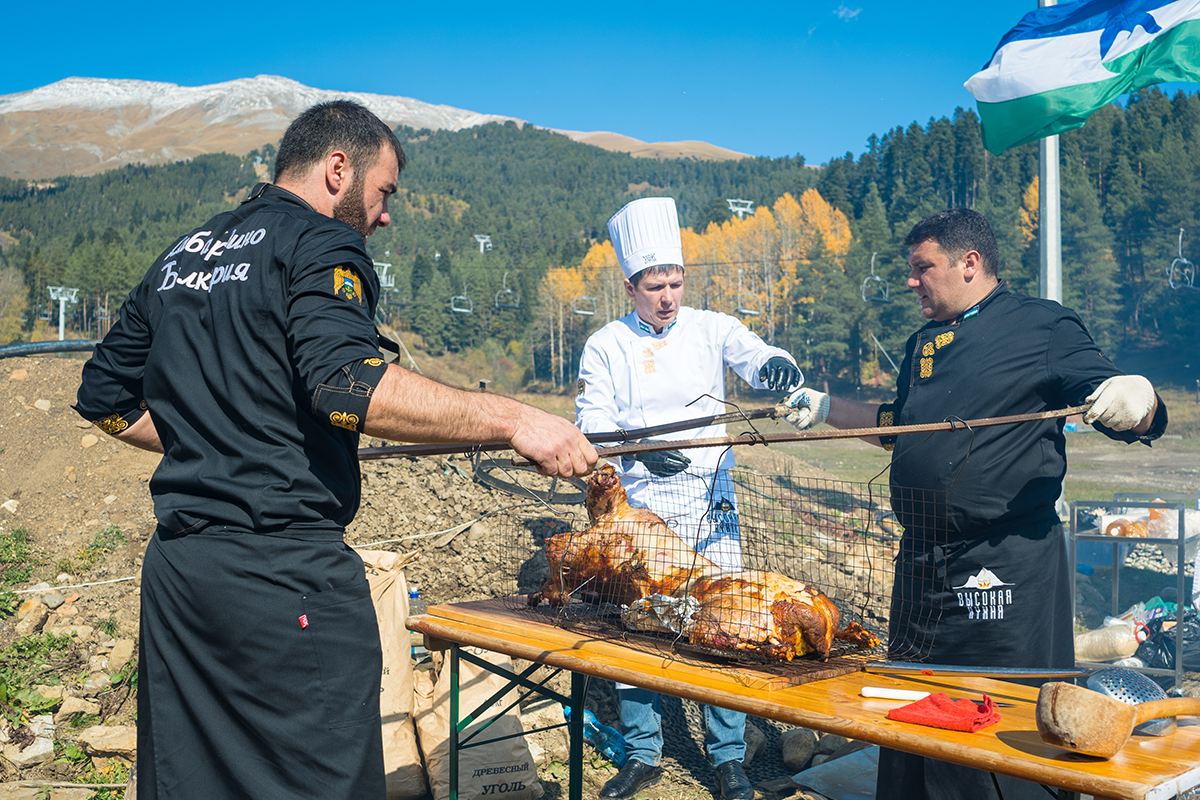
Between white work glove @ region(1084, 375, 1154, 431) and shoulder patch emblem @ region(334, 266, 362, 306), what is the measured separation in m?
2.25

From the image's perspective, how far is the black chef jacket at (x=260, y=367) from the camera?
1.94 metres

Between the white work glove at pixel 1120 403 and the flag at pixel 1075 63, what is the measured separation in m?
6.39

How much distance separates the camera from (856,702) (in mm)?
2168

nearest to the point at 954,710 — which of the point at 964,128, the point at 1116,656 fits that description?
the point at 1116,656

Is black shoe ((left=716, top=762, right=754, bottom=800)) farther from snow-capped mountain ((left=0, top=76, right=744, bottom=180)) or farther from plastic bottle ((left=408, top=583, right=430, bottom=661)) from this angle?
snow-capped mountain ((left=0, top=76, right=744, bottom=180))

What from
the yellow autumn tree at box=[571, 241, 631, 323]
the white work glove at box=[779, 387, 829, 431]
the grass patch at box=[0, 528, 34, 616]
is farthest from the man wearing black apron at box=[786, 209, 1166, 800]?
the yellow autumn tree at box=[571, 241, 631, 323]

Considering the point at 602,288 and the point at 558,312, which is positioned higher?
the point at 602,288

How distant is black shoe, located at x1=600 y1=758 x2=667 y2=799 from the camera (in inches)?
170

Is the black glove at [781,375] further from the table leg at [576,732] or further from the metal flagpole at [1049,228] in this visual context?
the metal flagpole at [1049,228]

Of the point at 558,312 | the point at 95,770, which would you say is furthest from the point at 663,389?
the point at 558,312

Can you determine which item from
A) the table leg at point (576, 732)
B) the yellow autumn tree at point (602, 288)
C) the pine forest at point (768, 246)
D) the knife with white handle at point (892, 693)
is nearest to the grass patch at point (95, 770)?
the table leg at point (576, 732)

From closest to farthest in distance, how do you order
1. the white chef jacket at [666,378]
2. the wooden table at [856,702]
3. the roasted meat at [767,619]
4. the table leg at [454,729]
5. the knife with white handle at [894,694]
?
the wooden table at [856,702], the knife with white handle at [894,694], the roasted meat at [767,619], the table leg at [454,729], the white chef jacket at [666,378]

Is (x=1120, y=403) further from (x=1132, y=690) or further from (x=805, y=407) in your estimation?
(x=805, y=407)

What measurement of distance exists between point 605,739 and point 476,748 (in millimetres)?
1031
